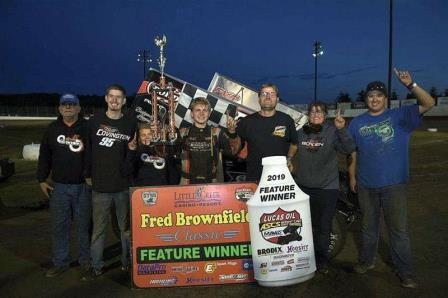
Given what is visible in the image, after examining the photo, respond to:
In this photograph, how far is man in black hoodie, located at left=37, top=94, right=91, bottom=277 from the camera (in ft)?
15.3

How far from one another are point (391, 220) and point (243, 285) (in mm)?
1530

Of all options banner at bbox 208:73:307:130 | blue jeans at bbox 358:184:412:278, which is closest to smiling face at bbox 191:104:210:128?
blue jeans at bbox 358:184:412:278

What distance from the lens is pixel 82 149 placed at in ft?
15.5

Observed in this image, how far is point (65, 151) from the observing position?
15.4 feet

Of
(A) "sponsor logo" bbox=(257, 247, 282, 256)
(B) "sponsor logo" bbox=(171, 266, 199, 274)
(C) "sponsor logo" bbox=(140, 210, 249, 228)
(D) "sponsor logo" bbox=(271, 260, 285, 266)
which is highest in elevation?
(C) "sponsor logo" bbox=(140, 210, 249, 228)

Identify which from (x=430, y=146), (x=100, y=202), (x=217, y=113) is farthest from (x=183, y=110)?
(x=430, y=146)

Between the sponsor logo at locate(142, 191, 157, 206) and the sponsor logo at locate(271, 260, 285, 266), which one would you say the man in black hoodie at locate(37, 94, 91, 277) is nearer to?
the sponsor logo at locate(142, 191, 157, 206)

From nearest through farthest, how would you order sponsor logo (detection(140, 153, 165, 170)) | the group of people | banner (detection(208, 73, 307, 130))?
1. the group of people
2. sponsor logo (detection(140, 153, 165, 170))
3. banner (detection(208, 73, 307, 130))

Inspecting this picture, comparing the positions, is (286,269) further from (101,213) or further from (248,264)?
(101,213)

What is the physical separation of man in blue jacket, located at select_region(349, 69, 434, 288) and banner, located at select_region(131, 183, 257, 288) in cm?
Result: 117

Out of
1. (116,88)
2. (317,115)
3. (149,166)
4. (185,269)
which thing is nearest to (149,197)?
(149,166)

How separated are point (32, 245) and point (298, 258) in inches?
140

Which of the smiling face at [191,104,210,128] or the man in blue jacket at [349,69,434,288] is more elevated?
the smiling face at [191,104,210,128]

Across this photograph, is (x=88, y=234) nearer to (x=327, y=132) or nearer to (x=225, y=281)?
(x=225, y=281)
